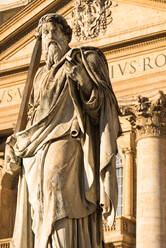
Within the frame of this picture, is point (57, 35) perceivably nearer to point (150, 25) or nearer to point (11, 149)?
point (11, 149)

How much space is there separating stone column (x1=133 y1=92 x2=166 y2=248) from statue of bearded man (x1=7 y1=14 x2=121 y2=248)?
17.9 m

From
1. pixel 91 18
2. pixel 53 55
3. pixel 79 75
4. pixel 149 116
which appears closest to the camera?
pixel 79 75

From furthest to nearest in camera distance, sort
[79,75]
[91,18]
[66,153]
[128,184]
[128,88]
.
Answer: [91,18] < [128,184] < [128,88] < [79,75] < [66,153]

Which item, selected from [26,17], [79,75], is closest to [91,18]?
[26,17]

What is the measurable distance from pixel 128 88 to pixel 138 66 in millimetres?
865

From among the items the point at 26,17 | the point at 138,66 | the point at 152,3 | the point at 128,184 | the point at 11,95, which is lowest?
the point at 128,184

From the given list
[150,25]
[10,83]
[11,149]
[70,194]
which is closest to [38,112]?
[11,149]

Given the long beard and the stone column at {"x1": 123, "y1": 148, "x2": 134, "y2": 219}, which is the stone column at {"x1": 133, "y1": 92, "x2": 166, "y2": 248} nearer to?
the stone column at {"x1": 123, "y1": 148, "x2": 134, "y2": 219}

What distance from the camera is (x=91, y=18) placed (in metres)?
31.5

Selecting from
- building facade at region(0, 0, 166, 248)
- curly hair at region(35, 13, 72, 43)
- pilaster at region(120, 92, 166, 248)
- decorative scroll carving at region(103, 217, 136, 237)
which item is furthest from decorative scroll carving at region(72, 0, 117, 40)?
curly hair at region(35, 13, 72, 43)

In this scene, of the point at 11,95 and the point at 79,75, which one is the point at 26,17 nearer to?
the point at 11,95

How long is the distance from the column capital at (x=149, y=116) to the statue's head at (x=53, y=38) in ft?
61.5

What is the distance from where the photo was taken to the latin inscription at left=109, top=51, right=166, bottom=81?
29.4 m

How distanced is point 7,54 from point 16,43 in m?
0.57
